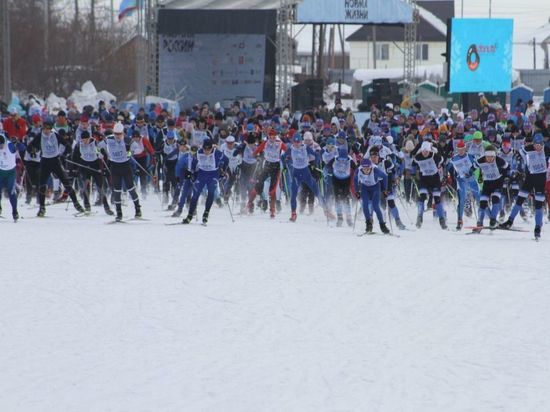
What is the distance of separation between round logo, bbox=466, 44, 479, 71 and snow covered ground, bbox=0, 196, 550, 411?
20.4 metres

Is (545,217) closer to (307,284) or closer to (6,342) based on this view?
(307,284)

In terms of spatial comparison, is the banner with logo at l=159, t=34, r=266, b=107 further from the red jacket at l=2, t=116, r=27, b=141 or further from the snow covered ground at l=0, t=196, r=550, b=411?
the snow covered ground at l=0, t=196, r=550, b=411

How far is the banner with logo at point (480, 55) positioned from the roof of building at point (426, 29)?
5591 centimetres

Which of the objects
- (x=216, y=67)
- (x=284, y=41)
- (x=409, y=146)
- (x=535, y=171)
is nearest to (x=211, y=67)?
(x=216, y=67)

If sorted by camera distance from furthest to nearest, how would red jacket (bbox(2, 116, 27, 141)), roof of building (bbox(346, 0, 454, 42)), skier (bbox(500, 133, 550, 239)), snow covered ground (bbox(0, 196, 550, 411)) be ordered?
roof of building (bbox(346, 0, 454, 42)) → red jacket (bbox(2, 116, 27, 141)) → skier (bbox(500, 133, 550, 239)) → snow covered ground (bbox(0, 196, 550, 411))

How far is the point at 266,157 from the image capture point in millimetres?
24516

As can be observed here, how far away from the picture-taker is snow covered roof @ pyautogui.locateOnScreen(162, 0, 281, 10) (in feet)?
139

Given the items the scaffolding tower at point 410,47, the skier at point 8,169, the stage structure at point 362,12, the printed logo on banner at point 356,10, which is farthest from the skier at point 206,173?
the scaffolding tower at point 410,47

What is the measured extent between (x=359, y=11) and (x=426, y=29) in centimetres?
6988

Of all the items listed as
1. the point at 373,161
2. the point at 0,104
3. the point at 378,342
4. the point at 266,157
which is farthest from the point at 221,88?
the point at 378,342

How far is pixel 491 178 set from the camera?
70.2 feet

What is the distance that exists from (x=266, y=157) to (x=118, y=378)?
14.9 metres

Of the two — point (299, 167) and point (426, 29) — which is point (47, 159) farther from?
point (426, 29)

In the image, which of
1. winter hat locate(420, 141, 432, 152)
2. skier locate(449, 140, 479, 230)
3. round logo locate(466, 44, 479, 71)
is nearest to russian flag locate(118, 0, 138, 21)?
round logo locate(466, 44, 479, 71)
